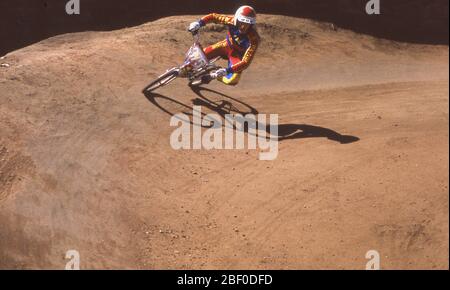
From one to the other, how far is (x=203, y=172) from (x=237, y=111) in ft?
9.29

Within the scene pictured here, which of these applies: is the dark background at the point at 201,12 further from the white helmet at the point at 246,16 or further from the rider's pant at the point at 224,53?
the white helmet at the point at 246,16

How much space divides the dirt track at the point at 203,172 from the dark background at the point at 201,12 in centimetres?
199

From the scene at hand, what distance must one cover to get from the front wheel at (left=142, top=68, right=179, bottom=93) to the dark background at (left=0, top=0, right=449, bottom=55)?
4.94 metres

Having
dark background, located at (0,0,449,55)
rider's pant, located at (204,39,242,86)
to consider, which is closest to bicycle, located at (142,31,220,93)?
rider's pant, located at (204,39,242,86)

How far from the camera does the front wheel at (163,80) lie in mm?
12852

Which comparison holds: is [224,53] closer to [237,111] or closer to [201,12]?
[237,111]

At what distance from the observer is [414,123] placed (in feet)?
40.9

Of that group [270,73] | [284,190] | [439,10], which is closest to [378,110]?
[270,73]

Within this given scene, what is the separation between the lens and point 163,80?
13133 mm

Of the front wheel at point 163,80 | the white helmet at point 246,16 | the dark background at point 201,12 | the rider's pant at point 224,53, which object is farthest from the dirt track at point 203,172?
the white helmet at point 246,16

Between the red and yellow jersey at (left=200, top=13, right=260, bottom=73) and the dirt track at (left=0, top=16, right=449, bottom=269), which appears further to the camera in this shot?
the red and yellow jersey at (left=200, top=13, right=260, bottom=73)

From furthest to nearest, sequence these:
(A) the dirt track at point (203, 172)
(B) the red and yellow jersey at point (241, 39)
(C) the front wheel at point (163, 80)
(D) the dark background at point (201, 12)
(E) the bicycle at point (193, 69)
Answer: (D) the dark background at point (201, 12)
(C) the front wheel at point (163, 80)
(E) the bicycle at point (193, 69)
(B) the red and yellow jersey at point (241, 39)
(A) the dirt track at point (203, 172)

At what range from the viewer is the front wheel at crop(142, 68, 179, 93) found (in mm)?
12852

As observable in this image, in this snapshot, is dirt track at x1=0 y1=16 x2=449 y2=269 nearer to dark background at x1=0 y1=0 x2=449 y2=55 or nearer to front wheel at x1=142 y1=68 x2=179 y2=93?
front wheel at x1=142 y1=68 x2=179 y2=93
